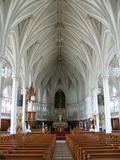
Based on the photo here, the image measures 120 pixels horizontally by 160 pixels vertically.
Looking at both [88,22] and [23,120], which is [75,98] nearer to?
[23,120]

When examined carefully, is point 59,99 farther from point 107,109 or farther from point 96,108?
point 107,109

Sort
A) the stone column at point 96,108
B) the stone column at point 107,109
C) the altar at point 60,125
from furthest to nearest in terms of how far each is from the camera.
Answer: the altar at point 60,125 → the stone column at point 96,108 → the stone column at point 107,109

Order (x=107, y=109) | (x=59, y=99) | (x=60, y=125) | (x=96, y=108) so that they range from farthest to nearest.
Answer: (x=59, y=99) → (x=60, y=125) → (x=96, y=108) → (x=107, y=109)

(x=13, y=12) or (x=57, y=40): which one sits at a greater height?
(x=57, y=40)

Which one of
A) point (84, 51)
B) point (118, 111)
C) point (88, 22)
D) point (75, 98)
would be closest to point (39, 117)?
point (75, 98)

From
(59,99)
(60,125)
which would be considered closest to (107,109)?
(60,125)

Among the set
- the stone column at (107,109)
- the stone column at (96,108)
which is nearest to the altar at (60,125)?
the stone column at (96,108)

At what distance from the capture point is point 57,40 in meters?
32.1

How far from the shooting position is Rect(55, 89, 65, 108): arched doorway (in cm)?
4588

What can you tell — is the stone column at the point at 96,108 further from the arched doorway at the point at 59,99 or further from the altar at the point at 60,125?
the arched doorway at the point at 59,99

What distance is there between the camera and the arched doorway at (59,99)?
1806 inches

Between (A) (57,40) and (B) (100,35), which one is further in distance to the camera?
(A) (57,40)

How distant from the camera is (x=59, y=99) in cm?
4622

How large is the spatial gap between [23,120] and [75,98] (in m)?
21.5
